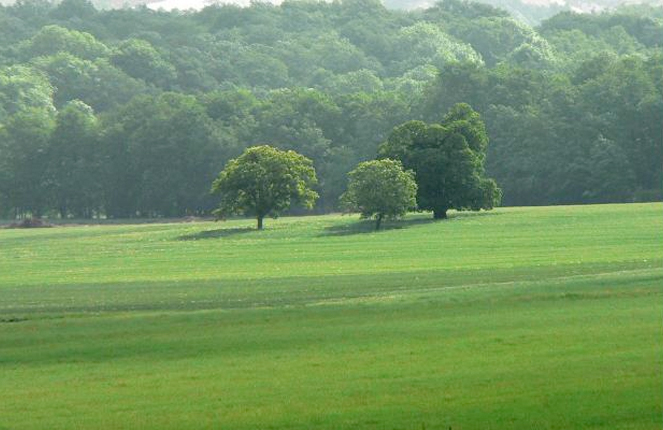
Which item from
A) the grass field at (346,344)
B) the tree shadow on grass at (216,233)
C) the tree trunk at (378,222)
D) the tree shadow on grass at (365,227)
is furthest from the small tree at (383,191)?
the grass field at (346,344)

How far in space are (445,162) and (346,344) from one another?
70556mm

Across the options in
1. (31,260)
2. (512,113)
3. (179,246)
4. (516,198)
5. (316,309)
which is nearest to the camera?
(316,309)

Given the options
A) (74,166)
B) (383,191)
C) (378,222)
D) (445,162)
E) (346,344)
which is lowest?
(346,344)

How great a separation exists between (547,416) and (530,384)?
2.76 metres

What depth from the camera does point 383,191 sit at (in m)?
102

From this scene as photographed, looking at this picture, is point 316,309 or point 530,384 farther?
point 316,309

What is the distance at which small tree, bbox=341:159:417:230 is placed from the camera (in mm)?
102812

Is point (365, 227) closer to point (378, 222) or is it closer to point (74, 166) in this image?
point (378, 222)

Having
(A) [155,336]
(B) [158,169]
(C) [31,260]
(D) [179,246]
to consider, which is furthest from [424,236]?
(B) [158,169]

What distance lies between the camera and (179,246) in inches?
3787

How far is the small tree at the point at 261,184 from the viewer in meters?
109

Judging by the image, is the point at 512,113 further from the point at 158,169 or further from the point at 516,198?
the point at 158,169

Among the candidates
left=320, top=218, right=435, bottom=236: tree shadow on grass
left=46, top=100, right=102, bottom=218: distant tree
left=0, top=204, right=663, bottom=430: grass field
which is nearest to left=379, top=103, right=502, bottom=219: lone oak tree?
left=320, top=218, right=435, bottom=236: tree shadow on grass

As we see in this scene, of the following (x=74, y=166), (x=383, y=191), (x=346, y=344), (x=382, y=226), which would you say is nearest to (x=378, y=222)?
(x=382, y=226)
